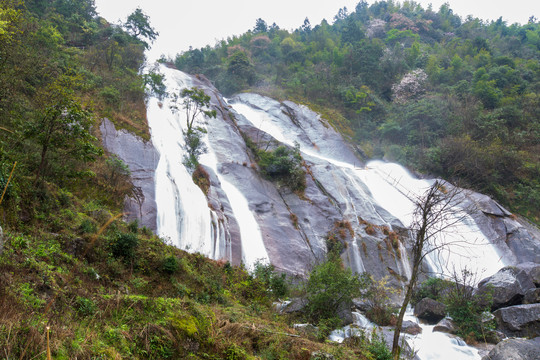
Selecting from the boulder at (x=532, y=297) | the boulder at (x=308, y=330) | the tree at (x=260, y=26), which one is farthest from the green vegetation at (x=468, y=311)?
the tree at (x=260, y=26)

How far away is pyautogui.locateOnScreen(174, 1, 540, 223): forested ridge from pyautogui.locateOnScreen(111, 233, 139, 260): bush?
16022 millimetres

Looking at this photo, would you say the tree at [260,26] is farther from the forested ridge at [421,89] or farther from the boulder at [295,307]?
the boulder at [295,307]

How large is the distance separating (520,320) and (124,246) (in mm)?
13445

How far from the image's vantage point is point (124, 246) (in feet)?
27.0

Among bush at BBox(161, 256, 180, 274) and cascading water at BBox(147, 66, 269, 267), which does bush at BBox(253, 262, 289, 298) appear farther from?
bush at BBox(161, 256, 180, 274)

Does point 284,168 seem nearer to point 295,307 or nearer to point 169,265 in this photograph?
point 295,307

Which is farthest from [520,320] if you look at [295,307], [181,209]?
[181,209]

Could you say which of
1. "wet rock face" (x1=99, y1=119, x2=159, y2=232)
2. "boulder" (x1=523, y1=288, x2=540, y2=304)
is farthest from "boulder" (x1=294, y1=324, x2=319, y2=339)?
"boulder" (x1=523, y1=288, x2=540, y2=304)

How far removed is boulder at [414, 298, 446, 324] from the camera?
12.9 metres

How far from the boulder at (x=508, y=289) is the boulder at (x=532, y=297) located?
0.39 ft

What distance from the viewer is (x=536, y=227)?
22.1 m

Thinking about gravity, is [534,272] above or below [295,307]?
above

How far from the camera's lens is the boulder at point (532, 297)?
12898 millimetres

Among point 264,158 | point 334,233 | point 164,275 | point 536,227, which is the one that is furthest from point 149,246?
point 536,227
